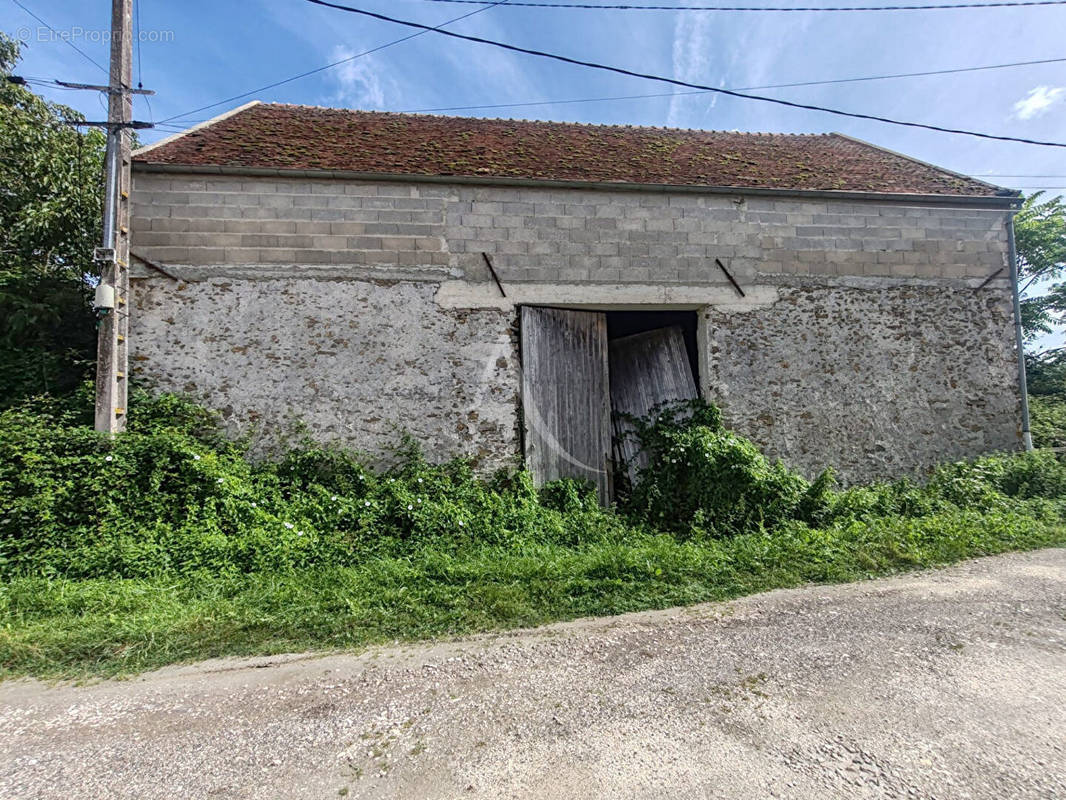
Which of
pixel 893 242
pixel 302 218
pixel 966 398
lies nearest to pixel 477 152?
pixel 302 218

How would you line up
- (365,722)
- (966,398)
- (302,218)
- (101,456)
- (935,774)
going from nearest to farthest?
(935,774) < (365,722) < (101,456) < (302,218) < (966,398)

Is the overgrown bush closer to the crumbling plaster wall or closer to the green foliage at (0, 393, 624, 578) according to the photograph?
the green foliage at (0, 393, 624, 578)

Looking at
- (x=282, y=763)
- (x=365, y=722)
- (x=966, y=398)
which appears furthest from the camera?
(x=966, y=398)

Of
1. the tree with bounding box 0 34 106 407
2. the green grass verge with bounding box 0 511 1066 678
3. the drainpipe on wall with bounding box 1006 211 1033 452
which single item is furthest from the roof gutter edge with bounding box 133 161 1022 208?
the green grass verge with bounding box 0 511 1066 678

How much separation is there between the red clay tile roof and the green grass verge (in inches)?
210

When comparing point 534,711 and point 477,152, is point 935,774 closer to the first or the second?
point 534,711

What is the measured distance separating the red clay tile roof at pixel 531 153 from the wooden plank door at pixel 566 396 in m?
2.20

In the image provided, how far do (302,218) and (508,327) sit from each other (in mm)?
3155

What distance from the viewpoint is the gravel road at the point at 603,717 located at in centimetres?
218

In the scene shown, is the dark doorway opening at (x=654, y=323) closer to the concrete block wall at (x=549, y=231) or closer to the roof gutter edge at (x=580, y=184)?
the concrete block wall at (x=549, y=231)

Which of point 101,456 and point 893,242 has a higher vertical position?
point 893,242

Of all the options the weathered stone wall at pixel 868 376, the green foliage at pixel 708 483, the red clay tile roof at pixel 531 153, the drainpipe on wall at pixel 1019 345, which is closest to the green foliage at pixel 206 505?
the green foliage at pixel 708 483

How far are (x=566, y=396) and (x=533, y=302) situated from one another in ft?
4.61

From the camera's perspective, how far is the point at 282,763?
234 cm
